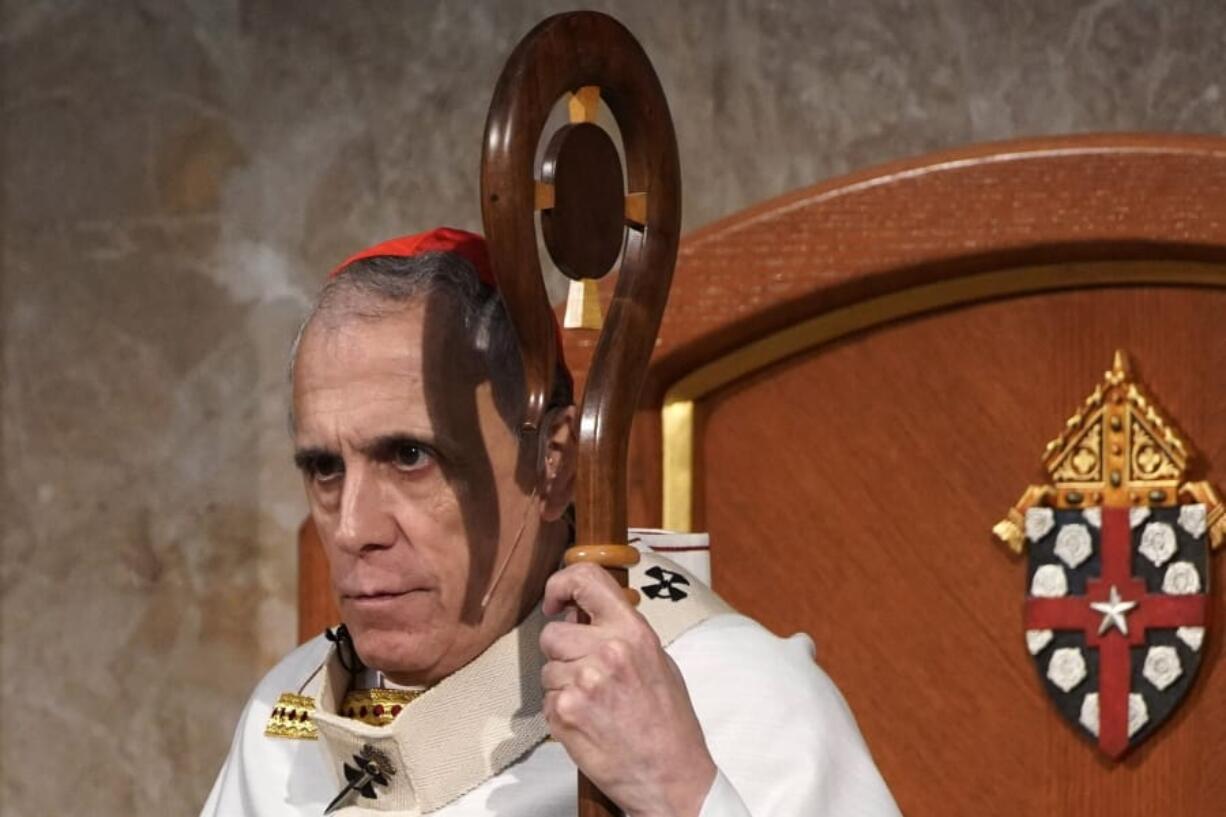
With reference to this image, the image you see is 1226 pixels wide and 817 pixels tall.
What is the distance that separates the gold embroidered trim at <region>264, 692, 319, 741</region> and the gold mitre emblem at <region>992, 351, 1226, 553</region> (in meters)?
1.08

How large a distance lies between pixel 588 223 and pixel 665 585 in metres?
0.58

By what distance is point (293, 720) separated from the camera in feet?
8.73

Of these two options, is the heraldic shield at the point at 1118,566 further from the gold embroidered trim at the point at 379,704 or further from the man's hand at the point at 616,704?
the man's hand at the point at 616,704

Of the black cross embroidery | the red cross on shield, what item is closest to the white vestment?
the black cross embroidery

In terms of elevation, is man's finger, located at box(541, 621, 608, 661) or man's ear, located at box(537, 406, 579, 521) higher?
man's ear, located at box(537, 406, 579, 521)

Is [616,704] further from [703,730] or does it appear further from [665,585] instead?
[665,585]

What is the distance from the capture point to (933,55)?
326 cm

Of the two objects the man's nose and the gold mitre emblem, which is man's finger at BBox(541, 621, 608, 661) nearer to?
the man's nose

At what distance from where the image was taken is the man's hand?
1.97m

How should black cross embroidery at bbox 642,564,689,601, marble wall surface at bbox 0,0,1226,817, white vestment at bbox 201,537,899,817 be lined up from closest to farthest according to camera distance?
white vestment at bbox 201,537,899,817, black cross embroidery at bbox 642,564,689,601, marble wall surface at bbox 0,0,1226,817

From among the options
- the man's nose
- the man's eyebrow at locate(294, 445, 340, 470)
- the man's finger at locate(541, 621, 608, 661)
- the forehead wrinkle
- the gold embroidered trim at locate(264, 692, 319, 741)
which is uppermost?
the forehead wrinkle

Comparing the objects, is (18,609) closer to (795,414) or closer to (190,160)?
(190,160)

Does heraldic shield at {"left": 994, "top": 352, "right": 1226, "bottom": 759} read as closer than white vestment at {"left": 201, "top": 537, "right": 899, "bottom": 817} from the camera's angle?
No

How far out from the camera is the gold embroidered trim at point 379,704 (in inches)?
98.5
